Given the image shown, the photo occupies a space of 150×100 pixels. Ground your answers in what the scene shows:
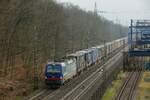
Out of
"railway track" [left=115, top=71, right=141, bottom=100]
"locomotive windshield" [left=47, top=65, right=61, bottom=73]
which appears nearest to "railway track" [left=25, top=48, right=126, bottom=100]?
"locomotive windshield" [left=47, top=65, right=61, bottom=73]

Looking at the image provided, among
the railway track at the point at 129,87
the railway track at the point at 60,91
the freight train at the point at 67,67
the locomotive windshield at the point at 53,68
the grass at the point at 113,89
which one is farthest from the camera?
the freight train at the point at 67,67

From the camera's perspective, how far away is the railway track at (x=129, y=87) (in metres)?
44.9

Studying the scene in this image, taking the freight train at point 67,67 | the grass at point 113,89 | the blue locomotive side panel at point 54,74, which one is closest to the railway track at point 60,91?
the freight train at point 67,67

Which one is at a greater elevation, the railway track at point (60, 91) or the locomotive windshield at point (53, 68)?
the locomotive windshield at point (53, 68)

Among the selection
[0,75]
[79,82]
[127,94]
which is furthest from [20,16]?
[127,94]

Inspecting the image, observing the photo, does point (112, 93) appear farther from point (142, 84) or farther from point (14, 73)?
point (14, 73)

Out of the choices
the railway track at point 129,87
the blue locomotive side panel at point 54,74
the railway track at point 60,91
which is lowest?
the railway track at point 129,87

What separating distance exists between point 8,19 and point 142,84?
2159 centimetres

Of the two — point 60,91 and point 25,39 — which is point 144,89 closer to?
point 60,91

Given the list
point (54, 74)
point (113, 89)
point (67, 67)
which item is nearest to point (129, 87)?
point (113, 89)

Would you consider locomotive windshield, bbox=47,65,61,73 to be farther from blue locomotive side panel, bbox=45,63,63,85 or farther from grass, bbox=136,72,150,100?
grass, bbox=136,72,150,100

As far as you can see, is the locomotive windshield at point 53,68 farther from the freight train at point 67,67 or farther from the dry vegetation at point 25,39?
the dry vegetation at point 25,39

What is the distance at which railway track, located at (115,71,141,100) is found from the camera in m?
44.9

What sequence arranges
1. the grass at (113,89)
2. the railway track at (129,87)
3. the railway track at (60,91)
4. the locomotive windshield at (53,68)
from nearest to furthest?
the railway track at (60,91)
the grass at (113,89)
the railway track at (129,87)
the locomotive windshield at (53,68)
